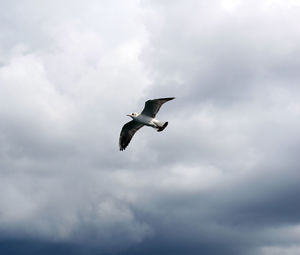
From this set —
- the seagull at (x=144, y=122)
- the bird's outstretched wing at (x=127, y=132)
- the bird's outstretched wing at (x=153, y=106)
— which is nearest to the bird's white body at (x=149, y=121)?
the seagull at (x=144, y=122)

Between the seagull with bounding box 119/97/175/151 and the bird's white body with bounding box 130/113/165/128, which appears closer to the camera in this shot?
the seagull with bounding box 119/97/175/151

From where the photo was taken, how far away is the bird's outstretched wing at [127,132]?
114 m

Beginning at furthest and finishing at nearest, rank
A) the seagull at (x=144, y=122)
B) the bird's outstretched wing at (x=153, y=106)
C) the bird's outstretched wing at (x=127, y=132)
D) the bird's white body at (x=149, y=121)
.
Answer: the bird's outstretched wing at (x=127, y=132) → the bird's white body at (x=149, y=121) → the seagull at (x=144, y=122) → the bird's outstretched wing at (x=153, y=106)

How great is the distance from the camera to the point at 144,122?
10962 centimetres

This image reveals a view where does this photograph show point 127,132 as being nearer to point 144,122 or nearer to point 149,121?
point 144,122

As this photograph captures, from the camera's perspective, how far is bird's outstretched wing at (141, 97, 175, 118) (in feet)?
342

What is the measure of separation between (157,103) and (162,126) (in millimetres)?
5650

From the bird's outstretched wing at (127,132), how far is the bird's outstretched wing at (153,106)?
6309 mm

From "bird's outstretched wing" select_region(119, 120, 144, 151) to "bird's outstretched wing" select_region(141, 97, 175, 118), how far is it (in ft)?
20.7

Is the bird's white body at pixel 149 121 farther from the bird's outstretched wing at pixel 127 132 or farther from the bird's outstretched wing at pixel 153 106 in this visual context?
the bird's outstretched wing at pixel 127 132

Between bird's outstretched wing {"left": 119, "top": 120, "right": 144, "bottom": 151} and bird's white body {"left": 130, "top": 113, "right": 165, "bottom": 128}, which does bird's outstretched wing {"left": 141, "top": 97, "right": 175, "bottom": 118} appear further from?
bird's outstretched wing {"left": 119, "top": 120, "right": 144, "bottom": 151}

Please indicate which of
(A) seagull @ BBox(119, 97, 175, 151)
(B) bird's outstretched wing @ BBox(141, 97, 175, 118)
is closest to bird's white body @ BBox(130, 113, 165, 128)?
(A) seagull @ BBox(119, 97, 175, 151)

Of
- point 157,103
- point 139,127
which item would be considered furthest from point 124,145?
point 157,103

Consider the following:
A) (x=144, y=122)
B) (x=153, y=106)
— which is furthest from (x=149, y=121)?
(x=153, y=106)
